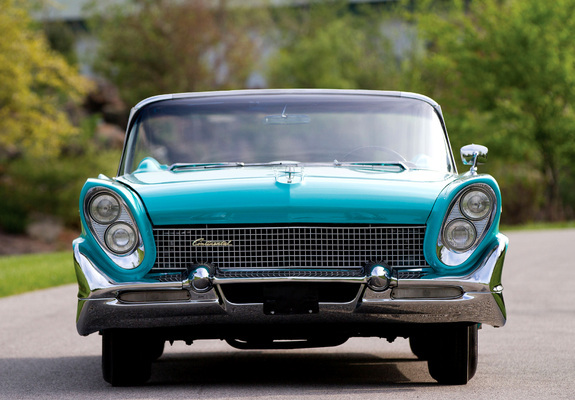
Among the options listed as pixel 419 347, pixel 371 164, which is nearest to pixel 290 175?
pixel 371 164

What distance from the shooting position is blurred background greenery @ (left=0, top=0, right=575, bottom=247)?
3116cm

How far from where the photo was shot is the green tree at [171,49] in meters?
40.8

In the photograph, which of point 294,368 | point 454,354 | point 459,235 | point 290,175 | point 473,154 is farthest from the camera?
point 294,368

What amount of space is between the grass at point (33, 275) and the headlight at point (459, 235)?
329 inches

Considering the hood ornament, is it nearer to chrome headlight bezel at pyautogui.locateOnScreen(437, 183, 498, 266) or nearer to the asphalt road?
chrome headlight bezel at pyautogui.locateOnScreen(437, 183, 498, 266)

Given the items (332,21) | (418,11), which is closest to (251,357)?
(418,11)

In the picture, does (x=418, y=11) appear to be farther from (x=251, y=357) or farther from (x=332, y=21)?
(x=251, y=357)

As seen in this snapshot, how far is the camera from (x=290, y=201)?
5.12 meters

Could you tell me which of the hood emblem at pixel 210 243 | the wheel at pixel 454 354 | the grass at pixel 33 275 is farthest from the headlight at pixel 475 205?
the grass at pixel 33 275

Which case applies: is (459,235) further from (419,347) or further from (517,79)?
(517,79)

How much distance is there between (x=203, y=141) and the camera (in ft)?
20.4

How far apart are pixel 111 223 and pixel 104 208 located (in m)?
0.08

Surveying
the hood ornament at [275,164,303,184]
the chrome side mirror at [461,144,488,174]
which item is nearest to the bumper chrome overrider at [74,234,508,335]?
the hood ornament at [275,164,303,184]

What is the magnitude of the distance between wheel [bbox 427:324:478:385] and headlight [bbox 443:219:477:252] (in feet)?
1.53
